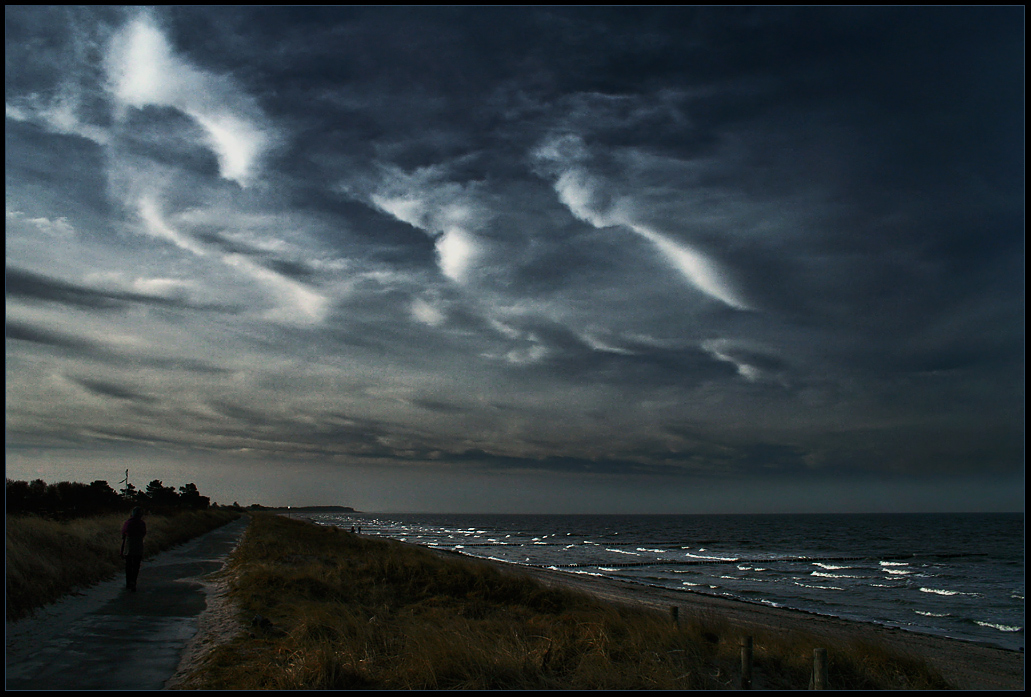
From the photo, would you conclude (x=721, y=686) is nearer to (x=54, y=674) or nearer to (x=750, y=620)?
(x=54, y=674)

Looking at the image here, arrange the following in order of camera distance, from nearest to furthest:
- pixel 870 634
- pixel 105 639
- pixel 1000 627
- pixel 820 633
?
1. pixel 105 639
2. pixel 820 633
3. pixel 870 634
4. pixel 1000 627

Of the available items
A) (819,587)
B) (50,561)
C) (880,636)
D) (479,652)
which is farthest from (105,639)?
(819,587)

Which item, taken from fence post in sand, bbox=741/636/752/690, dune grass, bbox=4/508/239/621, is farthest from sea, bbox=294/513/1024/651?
dune grass, bbox=4/508/239/621

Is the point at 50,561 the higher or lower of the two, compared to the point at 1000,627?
higher

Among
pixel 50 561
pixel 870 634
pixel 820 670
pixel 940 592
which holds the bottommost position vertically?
pixel 940 592

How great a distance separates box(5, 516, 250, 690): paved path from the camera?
7945mm

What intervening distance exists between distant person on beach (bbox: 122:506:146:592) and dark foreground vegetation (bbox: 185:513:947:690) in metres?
2.49

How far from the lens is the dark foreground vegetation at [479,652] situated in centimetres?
835

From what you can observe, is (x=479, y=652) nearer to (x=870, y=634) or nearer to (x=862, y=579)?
(x=870, y=634)

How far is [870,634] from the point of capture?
21.0m

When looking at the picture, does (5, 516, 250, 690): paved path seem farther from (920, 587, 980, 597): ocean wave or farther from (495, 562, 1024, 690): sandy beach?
(920, 587, 980, 597): ocean wave

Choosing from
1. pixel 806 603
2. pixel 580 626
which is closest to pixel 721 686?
pixel 580 626

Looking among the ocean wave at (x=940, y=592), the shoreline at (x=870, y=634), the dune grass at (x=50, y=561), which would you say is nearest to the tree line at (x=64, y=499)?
the dune grass at (x=50, y=561)

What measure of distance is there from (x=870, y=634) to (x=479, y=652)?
1877 cm
